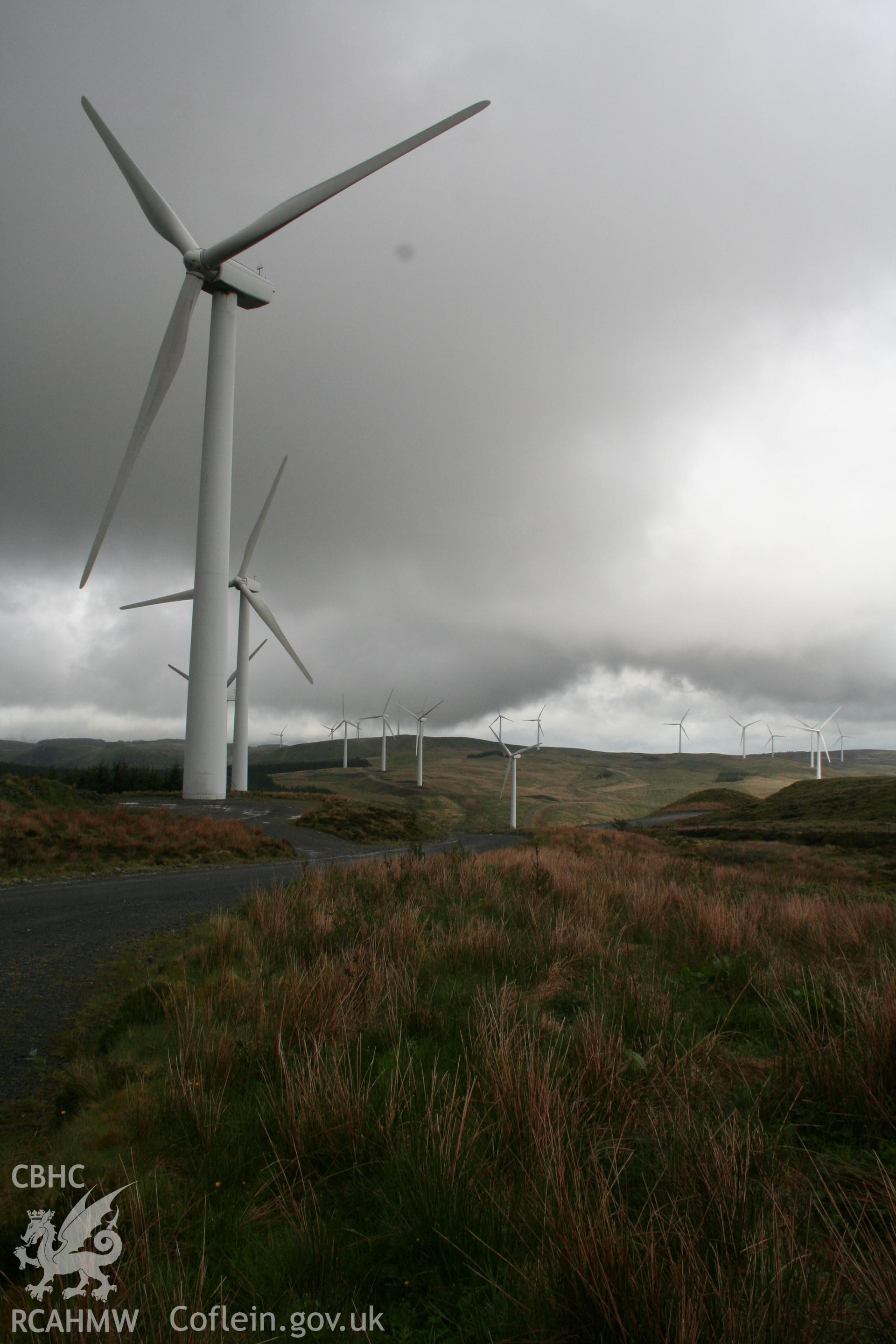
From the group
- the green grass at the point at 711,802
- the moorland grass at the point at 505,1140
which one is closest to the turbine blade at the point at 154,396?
the moorland grass at the point at 505,1140

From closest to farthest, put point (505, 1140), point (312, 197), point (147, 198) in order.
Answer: point (505, 1140) < point (312, 197) < point (147, 198)

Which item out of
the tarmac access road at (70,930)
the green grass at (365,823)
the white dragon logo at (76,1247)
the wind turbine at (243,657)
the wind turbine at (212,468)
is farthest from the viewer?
the wind turbine at (243,657)

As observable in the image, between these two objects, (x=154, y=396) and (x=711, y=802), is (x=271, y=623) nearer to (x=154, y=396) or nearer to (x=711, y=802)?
(x=154, y=396)

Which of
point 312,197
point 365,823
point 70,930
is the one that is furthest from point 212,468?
point 70,930

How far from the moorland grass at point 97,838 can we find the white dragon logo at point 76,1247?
62.9 feet

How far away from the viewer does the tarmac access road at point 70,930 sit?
7.14 m

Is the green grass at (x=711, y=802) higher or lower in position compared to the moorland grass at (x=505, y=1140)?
lower

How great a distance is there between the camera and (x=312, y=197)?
3384cm

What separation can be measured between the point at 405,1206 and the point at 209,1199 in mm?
1125

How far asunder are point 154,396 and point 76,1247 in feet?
123

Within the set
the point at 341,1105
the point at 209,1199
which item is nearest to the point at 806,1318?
the point at 341,1105

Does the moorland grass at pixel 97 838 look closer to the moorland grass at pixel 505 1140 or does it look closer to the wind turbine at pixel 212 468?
the wind turbine at pixel 212 468

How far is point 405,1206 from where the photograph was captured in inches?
138

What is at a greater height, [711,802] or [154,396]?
[154,396]
